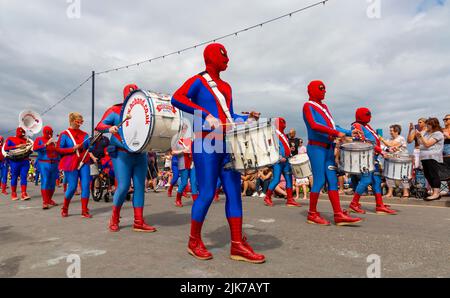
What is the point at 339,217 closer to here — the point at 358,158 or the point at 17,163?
the point at 358,158

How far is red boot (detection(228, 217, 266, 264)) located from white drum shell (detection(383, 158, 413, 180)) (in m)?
4.25

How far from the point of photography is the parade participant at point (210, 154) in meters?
3.24

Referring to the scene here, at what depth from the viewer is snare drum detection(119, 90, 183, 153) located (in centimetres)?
391

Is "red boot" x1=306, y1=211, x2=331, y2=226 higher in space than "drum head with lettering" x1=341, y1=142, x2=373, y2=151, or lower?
lower

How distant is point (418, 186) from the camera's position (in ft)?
31.4

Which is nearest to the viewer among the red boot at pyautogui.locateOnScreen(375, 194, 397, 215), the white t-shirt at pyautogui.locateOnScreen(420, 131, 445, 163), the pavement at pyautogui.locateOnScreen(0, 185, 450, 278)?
the pavement at pyautogui.locateOnScreen(0, 185, 450, 278)

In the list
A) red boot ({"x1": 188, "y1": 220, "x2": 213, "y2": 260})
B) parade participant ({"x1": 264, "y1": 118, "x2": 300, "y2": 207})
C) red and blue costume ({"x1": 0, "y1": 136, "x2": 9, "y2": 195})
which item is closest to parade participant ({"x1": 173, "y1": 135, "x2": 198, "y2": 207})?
parade participant ({"x1": 264, "y1": 118, "x2": 300, "y2": 207})

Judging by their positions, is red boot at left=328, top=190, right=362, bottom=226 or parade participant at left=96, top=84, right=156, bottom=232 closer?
parade participant at left=96, top=84, right=156, bottom=232

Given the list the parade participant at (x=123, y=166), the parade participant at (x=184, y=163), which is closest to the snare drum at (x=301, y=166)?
the parade participant at (x=184, y=163)

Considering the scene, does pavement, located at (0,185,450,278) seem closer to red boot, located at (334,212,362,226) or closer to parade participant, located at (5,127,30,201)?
red boot, located at (334,212,362,226)

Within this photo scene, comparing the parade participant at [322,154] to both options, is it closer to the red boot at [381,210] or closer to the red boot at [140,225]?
the red boot at [381,210]

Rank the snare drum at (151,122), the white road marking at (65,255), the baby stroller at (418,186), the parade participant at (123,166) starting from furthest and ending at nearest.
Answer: the baby stroller at (418,186) < the parade participant at (123,166) < the snare drum at (151,122) < the white road marking at (65,255)

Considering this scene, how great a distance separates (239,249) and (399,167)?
4490mm

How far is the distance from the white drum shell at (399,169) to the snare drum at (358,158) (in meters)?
1.47
